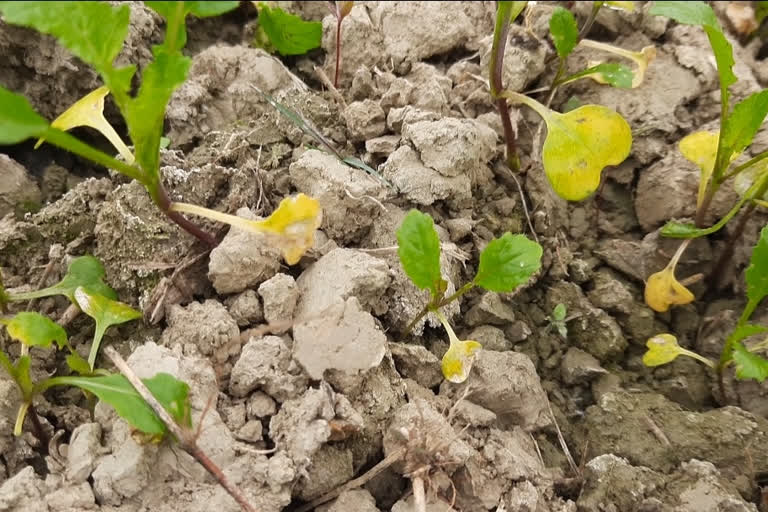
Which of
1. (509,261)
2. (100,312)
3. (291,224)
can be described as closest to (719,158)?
(509,261)

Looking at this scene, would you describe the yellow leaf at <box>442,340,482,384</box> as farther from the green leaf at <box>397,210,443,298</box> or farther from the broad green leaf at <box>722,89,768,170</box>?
the broad green leaf at <box>722,89,768,170</box>

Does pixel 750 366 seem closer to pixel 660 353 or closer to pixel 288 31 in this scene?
pixel 660 353

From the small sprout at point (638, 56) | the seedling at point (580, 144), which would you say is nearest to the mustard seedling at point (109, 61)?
the seedling at point (580, 144)

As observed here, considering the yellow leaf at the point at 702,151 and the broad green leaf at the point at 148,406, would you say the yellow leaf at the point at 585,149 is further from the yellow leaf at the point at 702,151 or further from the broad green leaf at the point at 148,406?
the broad green leaf at the point at 148,406

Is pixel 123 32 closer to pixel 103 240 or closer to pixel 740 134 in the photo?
pixel 103 240

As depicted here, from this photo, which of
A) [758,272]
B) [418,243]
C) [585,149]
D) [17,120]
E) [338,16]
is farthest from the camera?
[338,16]

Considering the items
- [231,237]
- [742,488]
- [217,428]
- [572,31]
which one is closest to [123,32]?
[231,237]
